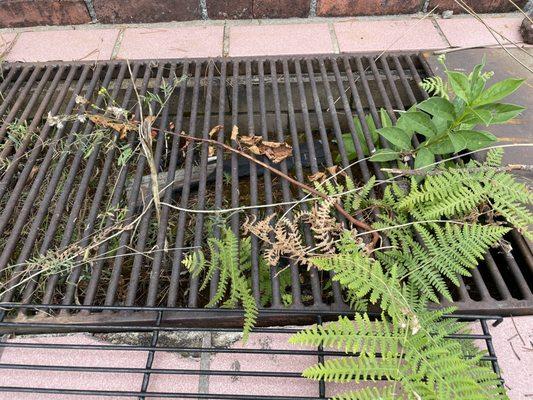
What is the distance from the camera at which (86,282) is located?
173 cm

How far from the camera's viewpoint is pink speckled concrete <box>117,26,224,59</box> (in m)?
2.30

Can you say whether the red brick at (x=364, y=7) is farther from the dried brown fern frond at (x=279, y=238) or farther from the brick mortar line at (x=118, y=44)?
the dried brown fern frond at (x=279, y=238)

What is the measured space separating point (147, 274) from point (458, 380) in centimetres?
124

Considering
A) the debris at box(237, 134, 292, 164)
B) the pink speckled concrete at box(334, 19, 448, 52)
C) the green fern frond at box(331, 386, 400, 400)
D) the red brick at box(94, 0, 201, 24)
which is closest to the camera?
the green fern frond at box(331, 386, 400, 400)

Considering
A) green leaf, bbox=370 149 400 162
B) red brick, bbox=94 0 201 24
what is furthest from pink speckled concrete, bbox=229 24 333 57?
green leaf, bbox=370 149 400 162

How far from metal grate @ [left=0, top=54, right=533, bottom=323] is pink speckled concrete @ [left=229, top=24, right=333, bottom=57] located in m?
Result: 0.14

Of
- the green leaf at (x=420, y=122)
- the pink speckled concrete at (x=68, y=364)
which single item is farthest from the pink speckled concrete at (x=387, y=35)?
the pink speckled concrete at (x=68, y=364)

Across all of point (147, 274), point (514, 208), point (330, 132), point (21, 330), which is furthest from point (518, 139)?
point (21, 330)

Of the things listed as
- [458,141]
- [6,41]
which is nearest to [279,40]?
[458,141]

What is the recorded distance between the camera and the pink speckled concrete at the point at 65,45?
2.32 metres

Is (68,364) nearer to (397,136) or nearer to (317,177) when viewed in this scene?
(317,177)

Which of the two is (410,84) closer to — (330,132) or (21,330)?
(330,132)

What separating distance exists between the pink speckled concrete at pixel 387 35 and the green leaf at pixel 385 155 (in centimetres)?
83

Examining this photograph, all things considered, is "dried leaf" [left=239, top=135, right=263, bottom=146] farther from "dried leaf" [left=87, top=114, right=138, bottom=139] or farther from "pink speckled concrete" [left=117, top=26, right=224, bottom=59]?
"pink speckled concrete" [left=117, top=26, right=224, bottom=59]
